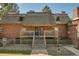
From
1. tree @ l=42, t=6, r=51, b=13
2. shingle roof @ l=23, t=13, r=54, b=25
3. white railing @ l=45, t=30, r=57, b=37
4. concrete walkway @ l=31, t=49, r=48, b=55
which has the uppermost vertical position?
tree @ l=42, t=6, r=51, b=13

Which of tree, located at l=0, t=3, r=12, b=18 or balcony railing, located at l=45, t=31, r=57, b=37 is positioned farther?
balcony railing, located at l=45, t=31, r=57, b=37

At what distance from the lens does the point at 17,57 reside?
13.6 feet

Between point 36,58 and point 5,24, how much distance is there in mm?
1053

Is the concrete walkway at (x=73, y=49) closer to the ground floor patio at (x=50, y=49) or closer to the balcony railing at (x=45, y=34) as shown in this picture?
the ground floor patio at (x=50, y=49)

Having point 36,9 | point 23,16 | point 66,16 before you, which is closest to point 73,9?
point 66,16

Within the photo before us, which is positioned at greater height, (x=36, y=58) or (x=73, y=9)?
(x=73, y=9)

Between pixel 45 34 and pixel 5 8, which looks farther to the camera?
pixel 45 34

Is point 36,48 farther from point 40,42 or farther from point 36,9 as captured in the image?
point 36,9

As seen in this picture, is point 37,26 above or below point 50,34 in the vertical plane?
above

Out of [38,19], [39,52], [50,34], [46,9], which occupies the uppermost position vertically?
[46,9]

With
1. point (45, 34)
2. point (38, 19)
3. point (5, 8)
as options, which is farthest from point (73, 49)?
point (5, 8)

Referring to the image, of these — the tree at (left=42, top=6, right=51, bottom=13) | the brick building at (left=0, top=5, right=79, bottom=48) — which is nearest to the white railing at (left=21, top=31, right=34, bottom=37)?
the brick building at (left=0, top=5, right=79, bottom=48)

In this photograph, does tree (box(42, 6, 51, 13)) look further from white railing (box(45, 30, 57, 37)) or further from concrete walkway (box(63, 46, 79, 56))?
concrete walkway (box(63, 46, 79, 56))

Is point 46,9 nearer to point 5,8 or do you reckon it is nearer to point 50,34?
point 50,34
